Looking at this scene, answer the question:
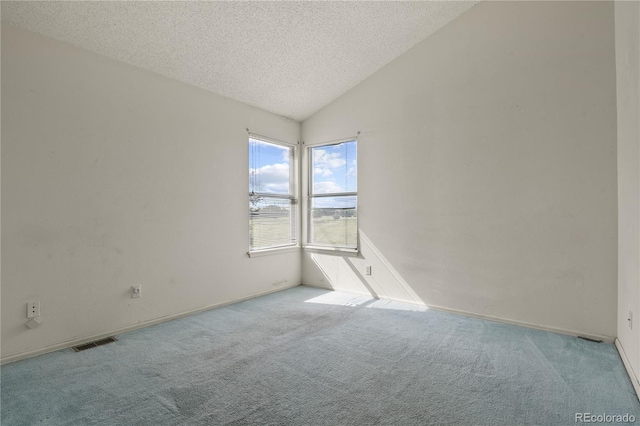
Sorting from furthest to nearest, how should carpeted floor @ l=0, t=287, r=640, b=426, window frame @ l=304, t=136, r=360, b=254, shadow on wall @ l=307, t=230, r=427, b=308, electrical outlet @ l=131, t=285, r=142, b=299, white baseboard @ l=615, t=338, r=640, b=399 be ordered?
1. window frame @ l=304, t=136, r=360, b=254
2. shadow on wall @ l=307, t=230, r=427, b=308
3. electrical outlet @ l=131, t=285, r=142, b=299
4. white baseboard @ l=615, t=338, r=640, b=399
5. carpeted floor @ l=0, t=287, r=640, b=426

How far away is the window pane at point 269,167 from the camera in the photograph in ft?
14.8

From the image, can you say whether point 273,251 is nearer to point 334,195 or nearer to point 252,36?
point 334,195

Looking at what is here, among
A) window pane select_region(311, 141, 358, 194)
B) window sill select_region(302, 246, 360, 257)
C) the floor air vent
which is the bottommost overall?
the floor air vent

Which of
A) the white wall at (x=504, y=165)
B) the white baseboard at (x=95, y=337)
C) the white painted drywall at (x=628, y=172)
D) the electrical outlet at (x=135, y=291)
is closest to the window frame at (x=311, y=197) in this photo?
the white wall at (x=504, y=165)

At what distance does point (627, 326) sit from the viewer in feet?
8.11

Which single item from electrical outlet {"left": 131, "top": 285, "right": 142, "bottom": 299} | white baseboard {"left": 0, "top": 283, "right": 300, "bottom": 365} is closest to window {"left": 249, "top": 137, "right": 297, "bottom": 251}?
white baseboard {"left": 0, "top": 283, "right": 300, "bottom": 365}

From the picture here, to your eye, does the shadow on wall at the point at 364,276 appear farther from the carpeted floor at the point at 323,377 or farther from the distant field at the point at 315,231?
the carpeted floor at the point at 323,377

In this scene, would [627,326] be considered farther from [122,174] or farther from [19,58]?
[19,58]

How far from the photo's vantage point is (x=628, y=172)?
245 centimetres

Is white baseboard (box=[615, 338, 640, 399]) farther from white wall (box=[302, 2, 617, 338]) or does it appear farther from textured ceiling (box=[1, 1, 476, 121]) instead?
textured ceiling (box=[1, 1, 476, 121])

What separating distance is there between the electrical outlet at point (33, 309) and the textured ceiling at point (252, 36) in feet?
7.08

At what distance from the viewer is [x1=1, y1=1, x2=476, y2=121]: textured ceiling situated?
2693 mm

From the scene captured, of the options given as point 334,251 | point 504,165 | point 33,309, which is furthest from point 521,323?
point 33,309

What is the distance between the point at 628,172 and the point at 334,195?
10.3 feet
